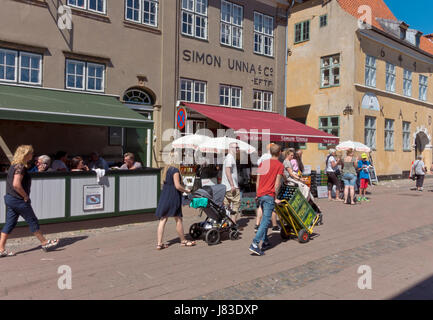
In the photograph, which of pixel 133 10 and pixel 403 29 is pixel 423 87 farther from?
pixel 133 10

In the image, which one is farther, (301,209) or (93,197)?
(93,197)

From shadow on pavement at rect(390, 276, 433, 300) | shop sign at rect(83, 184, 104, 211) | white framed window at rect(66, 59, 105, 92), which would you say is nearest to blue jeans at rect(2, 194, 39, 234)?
shop sign at rect(83, 184, 104, 211)

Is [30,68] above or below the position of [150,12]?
below

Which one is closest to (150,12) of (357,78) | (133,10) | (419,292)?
(133,10)

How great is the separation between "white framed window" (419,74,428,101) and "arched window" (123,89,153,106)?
830 inches

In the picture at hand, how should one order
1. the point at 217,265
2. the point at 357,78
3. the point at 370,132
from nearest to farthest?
the point at 217,265
the point at 357,78
the point at 370,132

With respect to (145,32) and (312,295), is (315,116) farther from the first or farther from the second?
(312,295)

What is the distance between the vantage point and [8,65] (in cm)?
959

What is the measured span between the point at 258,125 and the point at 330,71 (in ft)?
32.1

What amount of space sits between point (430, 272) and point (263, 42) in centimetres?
1294

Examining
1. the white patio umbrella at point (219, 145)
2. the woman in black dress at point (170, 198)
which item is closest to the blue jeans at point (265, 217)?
the woman in black dress at point (170, 198)

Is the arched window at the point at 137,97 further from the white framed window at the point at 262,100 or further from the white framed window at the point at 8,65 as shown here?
the white framed window at the point at 262,100

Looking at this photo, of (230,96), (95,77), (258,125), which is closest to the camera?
(95,77)
